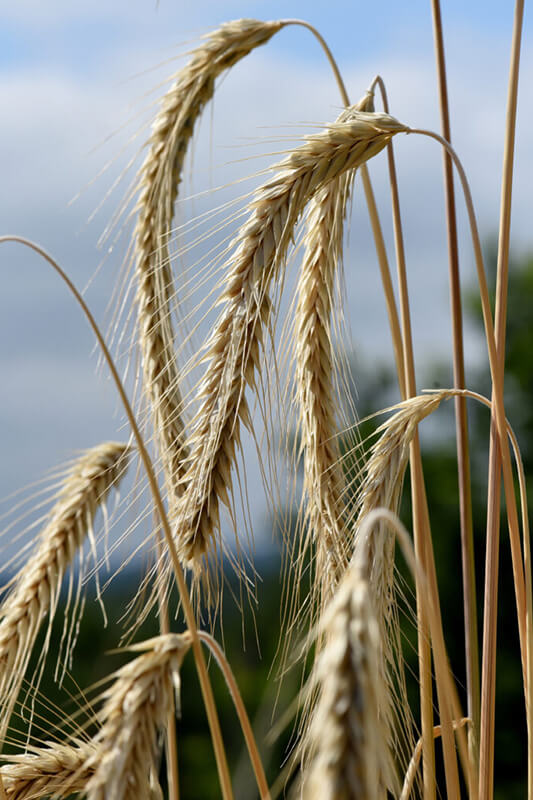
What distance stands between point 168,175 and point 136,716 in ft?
2.58

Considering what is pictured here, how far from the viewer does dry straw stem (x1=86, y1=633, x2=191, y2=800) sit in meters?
0.59

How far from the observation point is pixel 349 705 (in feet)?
1.52

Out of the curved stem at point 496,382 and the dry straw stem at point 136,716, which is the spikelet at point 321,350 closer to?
the curved stem at point 496,382

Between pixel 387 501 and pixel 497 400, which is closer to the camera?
pixel 387 501

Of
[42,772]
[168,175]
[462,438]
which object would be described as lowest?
[42,772]

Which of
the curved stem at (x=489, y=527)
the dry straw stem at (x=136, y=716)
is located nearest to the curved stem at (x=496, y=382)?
the curved stem at (x=489, y=527)

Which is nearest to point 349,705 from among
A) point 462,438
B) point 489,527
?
point 489,527

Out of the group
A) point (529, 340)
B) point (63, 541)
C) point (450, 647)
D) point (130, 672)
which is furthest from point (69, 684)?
point (130, 672)

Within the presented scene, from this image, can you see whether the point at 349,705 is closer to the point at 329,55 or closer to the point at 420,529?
the point at 420,529

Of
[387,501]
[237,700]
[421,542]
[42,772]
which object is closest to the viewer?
[237,700]

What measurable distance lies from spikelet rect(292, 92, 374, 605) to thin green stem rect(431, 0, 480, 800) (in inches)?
7.4

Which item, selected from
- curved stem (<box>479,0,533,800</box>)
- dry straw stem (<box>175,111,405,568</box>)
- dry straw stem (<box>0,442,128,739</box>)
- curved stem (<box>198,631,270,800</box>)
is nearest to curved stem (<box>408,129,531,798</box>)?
curved stem (<box>479,0,533,800</box>)

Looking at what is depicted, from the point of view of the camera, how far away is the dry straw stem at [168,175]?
113 centimetres

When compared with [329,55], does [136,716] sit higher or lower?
lower
